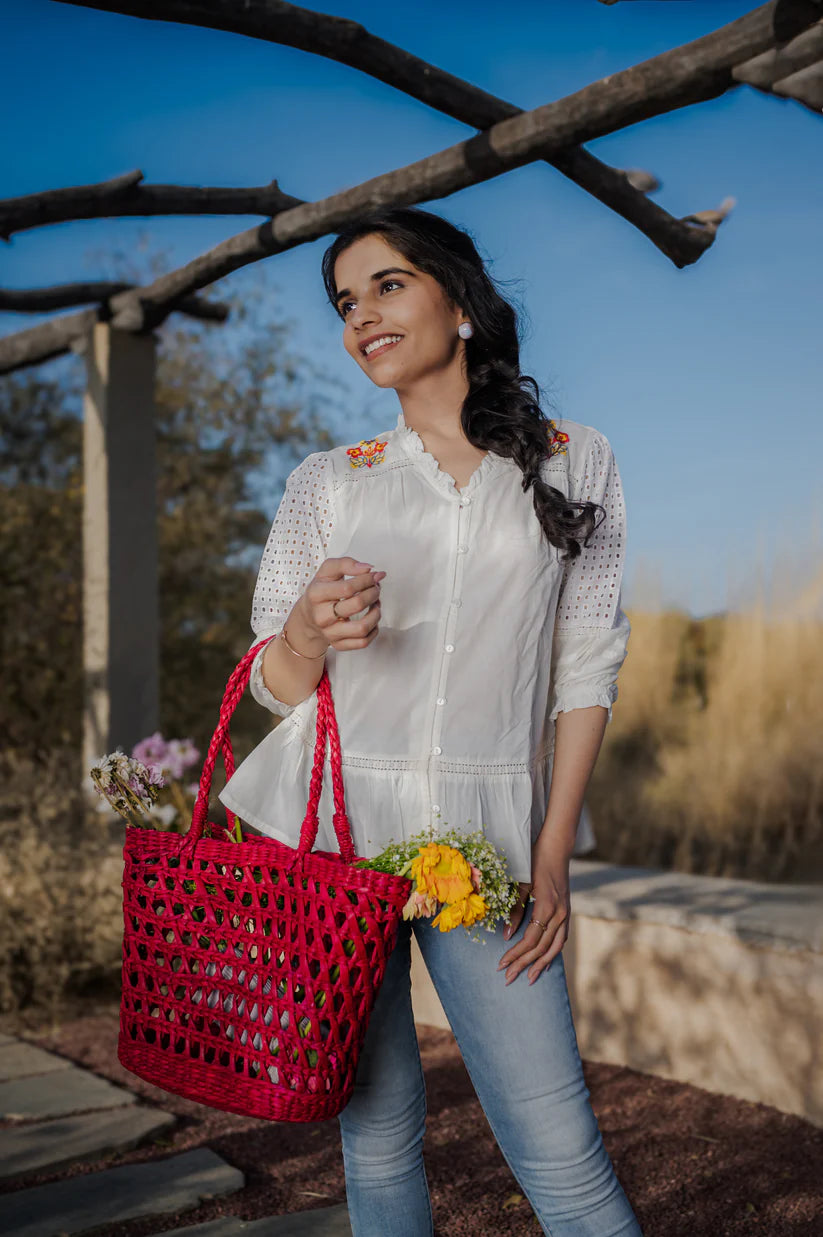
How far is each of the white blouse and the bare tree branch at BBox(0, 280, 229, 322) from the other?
3539mm

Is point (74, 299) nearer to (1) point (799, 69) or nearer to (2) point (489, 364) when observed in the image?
(1) point (799, 69)

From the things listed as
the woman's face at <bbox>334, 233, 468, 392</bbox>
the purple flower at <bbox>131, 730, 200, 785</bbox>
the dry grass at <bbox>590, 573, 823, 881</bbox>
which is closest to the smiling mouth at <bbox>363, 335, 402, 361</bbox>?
the woman's face at <bbox>334, 233, 468, 392</bbox>

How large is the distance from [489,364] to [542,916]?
74cm

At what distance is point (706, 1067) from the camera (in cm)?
299

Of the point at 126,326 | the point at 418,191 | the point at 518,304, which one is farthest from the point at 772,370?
the point at 518,304

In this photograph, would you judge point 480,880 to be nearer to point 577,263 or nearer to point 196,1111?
point 196,1111

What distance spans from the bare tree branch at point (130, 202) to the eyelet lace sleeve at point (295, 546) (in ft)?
8.40

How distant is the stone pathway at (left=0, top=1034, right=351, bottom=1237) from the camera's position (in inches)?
89.6

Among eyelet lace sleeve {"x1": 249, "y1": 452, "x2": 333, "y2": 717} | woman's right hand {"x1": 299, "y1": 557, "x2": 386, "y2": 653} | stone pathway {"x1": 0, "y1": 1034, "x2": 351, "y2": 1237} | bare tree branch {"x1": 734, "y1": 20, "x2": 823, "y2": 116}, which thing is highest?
bare tree branch {"x1": 734, "y1": 20, "x2": 823, "y2": 116}

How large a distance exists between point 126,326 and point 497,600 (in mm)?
3917

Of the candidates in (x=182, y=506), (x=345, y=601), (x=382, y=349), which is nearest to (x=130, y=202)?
(x=382, y=349)

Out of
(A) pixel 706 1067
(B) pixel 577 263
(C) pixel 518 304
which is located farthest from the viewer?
(B) pixel 577 263

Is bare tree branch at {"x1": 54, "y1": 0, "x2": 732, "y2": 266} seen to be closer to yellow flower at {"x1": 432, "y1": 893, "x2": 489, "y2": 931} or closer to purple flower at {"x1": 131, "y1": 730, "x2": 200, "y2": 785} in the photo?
purple flower at {"x1": 131, "y1": 730, "x2": 200, "y2": 785}

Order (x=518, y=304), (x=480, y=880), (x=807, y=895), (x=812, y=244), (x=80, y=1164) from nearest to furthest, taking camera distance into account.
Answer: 1. (x=480, y=880)
2. (x=518, y=304)
3. (x=80, y=1164)
4. (x=807, y=895)
5. (x=812, y=244)
